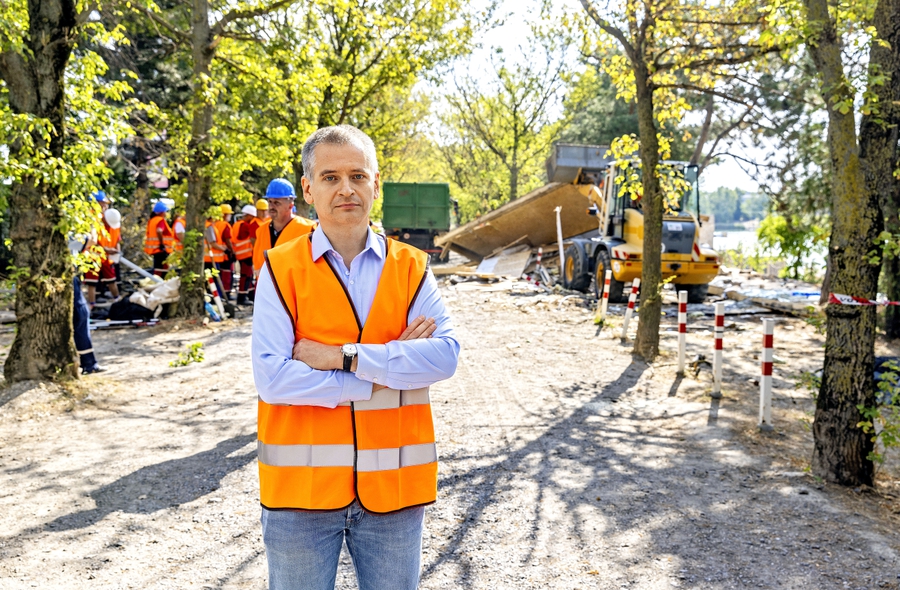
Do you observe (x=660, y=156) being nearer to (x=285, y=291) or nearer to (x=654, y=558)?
(x=654, y=558)

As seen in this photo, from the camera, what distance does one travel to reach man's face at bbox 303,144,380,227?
2.30 meters

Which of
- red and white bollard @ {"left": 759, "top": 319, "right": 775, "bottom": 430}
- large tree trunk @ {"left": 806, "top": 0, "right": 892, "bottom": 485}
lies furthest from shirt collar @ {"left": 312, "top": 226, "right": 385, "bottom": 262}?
red and white bollard @ {"left": 759, "top": 319, "right": 775, "bottom": 430}

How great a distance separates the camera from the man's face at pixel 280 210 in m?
5.68

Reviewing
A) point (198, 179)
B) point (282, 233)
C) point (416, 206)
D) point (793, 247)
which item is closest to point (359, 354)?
point (282, 233)

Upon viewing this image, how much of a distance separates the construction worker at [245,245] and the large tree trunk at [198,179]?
2.34 m

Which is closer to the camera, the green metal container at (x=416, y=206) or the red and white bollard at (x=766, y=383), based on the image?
the red and white bollard at (x=766, y=383)

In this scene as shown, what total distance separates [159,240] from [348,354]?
15033 mm

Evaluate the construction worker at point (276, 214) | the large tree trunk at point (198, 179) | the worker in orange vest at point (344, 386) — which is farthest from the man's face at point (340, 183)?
the large tree trunk at point (198, 179)

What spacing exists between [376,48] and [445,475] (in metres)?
14.8

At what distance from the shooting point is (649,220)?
1041cm

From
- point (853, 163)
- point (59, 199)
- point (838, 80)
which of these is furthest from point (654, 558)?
point (59, 199)

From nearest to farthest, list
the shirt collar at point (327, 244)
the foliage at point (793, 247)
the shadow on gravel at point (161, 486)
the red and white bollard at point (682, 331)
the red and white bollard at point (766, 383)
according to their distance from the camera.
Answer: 1. the shirt collar at point (327, 244)
2. the shadow on gravel at point (161, 486)
3. the red and white bollard at point (766, 383)
4. the red and white bollard at point (682, 331)
5. the foliage at point (793, 247)

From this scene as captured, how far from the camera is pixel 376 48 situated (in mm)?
18672

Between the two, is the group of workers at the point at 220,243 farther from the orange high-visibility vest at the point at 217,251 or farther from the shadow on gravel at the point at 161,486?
the shadow on gravel at the point at 161,486
